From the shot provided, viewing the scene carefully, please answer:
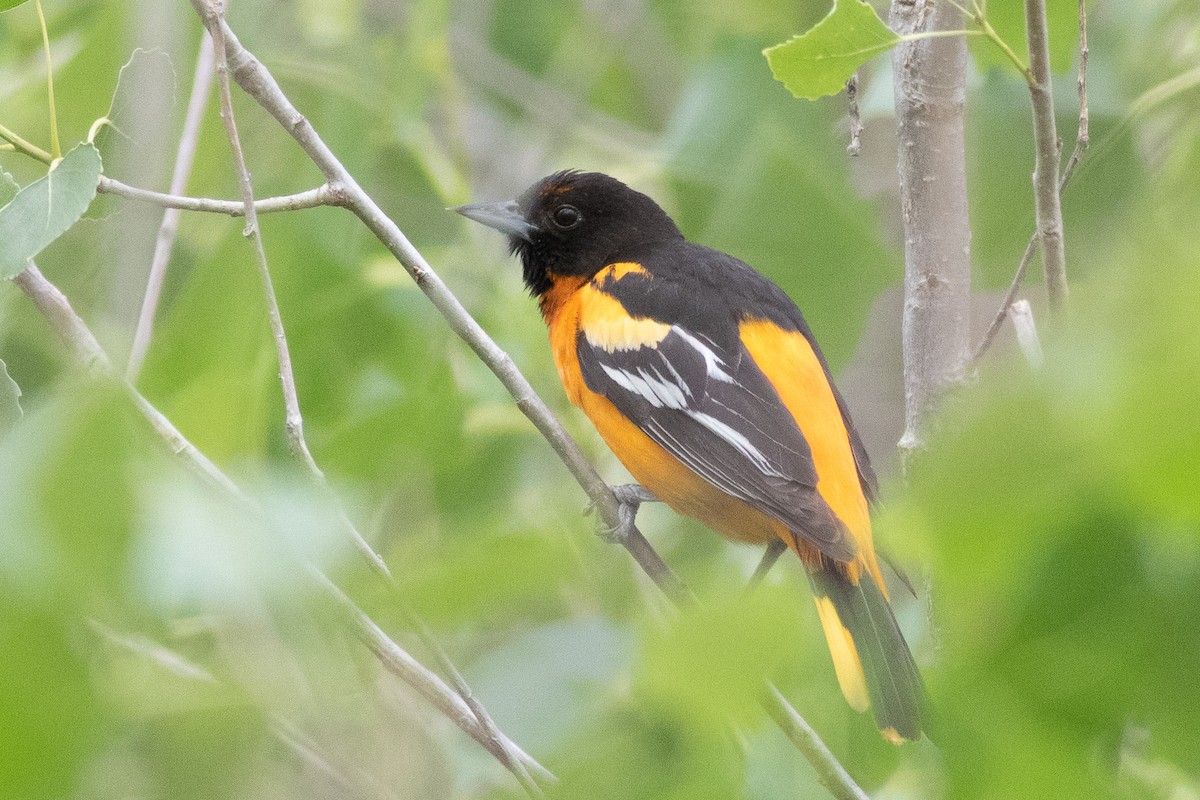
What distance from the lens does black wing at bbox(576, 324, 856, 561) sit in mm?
2553

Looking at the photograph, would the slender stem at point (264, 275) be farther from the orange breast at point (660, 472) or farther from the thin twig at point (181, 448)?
the orange breast at point (660, 472)

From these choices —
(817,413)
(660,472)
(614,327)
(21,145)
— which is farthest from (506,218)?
(21,145)

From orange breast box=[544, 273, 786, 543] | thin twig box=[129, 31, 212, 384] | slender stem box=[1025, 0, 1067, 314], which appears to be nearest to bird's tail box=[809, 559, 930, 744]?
orange breast box=[544, 273, 786, 543]

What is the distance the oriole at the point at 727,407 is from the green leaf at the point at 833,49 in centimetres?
110

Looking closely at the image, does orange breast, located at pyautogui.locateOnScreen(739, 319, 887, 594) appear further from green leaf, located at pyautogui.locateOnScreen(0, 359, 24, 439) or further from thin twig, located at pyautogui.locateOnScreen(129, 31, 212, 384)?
green leaf, located at pyautogui.locateOnScreen(0, 359, 24, 439)

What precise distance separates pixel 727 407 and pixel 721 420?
4 centimetres

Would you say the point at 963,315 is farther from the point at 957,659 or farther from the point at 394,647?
the point at 957,659

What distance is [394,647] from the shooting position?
1.32 meters

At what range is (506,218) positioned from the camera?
3.42 m

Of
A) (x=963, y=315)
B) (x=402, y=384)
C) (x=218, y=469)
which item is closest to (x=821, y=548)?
(x=963, y=315)

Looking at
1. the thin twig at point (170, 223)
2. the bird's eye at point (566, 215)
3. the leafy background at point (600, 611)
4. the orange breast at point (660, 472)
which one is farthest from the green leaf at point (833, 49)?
the bird's eye at point (566, 215)

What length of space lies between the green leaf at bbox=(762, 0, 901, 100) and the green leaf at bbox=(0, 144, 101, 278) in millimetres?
849

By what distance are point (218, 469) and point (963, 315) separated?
1.66 meters

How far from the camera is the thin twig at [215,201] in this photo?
1874mm
